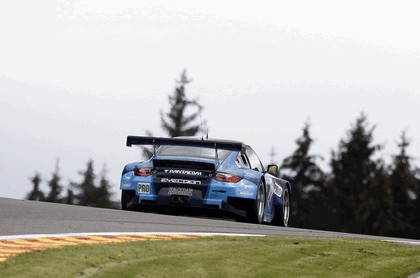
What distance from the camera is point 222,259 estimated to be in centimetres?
1055

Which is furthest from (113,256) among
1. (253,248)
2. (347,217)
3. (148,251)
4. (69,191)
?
(69,191)

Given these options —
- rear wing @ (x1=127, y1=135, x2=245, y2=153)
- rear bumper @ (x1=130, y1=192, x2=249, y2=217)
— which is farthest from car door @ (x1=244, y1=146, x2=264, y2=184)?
rear bumper @ (x1=130, y1=192, x2=249, y2=217)

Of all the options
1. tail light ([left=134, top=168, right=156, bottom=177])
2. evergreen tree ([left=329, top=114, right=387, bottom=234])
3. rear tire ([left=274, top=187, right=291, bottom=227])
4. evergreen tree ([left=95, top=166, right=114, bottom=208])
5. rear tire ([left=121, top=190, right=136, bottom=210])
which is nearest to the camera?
tail light ([left=134, top=168, right=156, bottom=177])

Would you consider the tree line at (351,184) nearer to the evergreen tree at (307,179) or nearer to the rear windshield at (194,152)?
the evergreen tree at (307,179)

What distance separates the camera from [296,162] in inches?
3196

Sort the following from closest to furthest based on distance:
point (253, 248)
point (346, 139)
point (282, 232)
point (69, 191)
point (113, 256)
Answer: point (113, 256)
point (253, 248)
point (282, 232)
point (346, 139)
point (69, 191)

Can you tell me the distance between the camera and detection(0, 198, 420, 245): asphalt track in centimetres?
1292

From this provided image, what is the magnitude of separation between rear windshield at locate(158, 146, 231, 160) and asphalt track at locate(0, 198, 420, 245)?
1423 mm

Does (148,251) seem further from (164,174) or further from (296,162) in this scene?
(296,162)

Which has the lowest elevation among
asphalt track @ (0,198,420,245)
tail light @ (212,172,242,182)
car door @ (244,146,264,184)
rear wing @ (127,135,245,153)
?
asphalt track @ (0,198,420,245)

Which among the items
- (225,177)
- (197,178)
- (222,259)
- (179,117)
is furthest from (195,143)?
(179,117)

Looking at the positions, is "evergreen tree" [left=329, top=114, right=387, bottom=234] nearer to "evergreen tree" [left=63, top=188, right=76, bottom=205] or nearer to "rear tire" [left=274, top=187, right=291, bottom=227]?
"evergreen tree" [left=63, top=188, right=76, bottom=205]

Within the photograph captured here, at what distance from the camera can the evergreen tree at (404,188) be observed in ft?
264

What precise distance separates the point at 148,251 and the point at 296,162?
233ft
